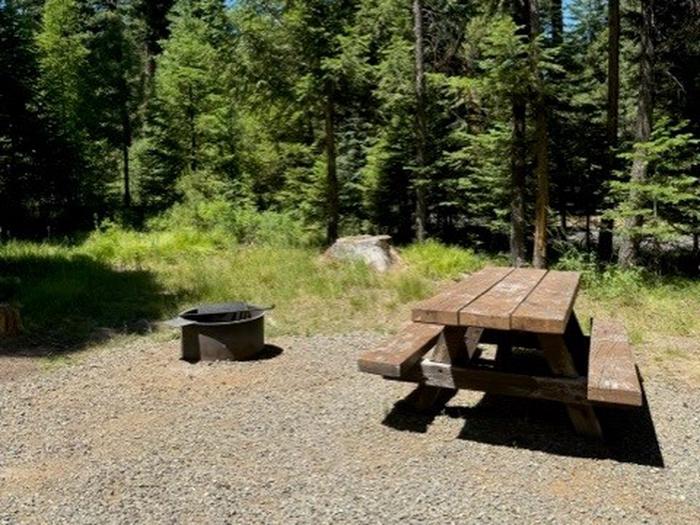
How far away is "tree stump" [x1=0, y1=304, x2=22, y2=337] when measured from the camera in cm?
616

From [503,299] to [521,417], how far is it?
0.87m

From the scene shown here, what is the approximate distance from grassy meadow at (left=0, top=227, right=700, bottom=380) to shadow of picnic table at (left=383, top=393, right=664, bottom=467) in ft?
5.91

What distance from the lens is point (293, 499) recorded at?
291 centimetres

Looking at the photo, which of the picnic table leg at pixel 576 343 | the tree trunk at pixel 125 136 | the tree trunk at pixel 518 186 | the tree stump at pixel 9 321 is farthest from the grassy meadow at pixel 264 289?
the tree trunk at pixel 125 136

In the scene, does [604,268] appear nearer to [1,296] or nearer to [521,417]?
[521,417]

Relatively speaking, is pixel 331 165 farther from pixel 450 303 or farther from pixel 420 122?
pixel 450 303

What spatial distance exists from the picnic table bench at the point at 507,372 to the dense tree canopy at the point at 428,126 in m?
5.58

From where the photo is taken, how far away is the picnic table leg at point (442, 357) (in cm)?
380

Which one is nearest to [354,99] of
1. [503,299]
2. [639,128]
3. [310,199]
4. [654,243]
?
[310,199]

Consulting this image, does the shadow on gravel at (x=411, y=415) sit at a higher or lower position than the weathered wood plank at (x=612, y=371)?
lower

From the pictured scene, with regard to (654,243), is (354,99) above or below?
above

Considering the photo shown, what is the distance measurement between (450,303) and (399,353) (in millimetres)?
477

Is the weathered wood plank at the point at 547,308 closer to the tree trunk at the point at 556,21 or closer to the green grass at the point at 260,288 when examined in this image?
the green grass at the point at 260,288

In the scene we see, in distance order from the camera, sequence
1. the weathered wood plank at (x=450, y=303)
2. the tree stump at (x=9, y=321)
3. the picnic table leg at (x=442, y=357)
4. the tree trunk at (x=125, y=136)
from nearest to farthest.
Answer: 1. the weathered wood plank at (x=450, y=303)
2. the picnic table leg at (x=442, y=357)
3. the tree stump at (x=9, y=321)
4. the tree trunk at (x=125, y=136)
